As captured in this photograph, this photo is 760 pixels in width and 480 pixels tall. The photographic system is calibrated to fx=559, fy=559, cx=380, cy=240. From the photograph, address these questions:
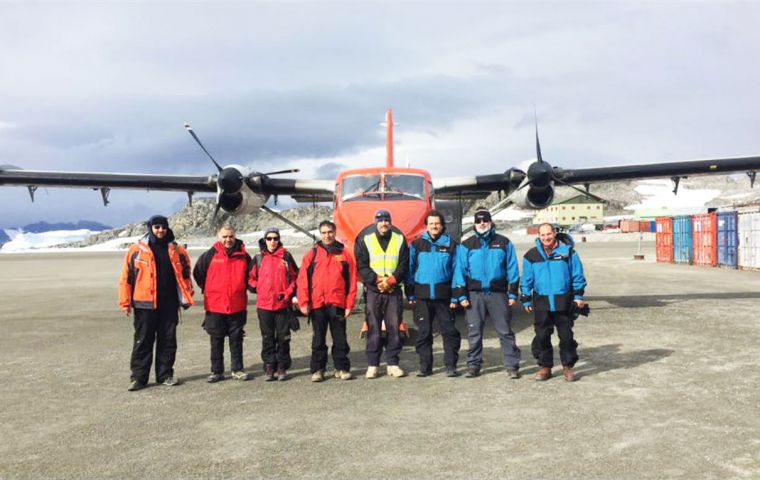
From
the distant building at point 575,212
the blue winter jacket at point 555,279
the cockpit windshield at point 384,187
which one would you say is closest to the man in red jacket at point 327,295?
the blue winter jacket at point 555,279

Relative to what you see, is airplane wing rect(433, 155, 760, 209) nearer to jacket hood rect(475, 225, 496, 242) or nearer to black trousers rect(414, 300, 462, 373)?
jacket hood rect(475, 225, 496, 242)

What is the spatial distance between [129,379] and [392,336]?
308 cm

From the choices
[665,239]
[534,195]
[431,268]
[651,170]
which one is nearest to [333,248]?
[431,268]

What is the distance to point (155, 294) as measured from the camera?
6086 millimetres

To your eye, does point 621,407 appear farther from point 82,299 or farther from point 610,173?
point 82,299

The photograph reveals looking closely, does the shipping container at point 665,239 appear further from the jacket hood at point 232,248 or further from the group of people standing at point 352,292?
the jacket hood at point 232,248

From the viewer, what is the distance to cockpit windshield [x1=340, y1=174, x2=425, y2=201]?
10.0 meters

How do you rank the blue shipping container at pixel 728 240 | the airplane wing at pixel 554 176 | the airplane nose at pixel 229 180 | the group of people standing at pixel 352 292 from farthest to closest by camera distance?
the blue shipping container at pixel 728 240 → the airplane wing at pixel 554 176 → the airplane nose at pixel 229 180 → the group of people standing at pixel 352 292

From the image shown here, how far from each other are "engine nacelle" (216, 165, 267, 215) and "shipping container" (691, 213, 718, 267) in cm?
1817

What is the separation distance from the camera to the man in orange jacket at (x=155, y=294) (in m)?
6.07

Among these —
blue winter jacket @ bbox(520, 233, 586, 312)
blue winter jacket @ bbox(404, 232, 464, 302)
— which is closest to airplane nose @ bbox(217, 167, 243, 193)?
blue winter jacket @ bbox(404, 232, 464, 302)

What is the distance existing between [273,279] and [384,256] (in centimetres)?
130

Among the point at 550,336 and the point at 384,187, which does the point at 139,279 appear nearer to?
the point at 550,336

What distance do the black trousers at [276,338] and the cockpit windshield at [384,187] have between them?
3987mm
